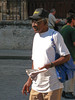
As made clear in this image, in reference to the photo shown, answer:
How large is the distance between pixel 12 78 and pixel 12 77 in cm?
16

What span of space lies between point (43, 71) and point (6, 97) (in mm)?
3400

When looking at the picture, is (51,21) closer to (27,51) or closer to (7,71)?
(27,51)

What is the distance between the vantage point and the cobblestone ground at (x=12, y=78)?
24.5 feet

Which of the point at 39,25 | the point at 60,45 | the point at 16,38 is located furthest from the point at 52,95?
the point at 16,38

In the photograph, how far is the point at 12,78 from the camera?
31.2 ft

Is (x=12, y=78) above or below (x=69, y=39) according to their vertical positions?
below

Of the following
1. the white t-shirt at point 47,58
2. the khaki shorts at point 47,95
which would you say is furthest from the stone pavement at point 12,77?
the white t-shirt at point 47,58

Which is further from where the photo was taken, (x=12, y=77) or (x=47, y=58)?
(x=12, y=77)

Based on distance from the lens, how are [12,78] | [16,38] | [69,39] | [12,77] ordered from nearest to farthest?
1. [69,39]
2. [12,78]
3. [12,77]
4. [16,38]

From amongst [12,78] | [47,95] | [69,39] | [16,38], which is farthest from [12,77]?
[16,38]

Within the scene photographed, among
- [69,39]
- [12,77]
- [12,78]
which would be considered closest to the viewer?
[69,39]

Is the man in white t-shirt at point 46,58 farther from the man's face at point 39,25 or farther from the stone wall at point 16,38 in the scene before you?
the stone wall at point 16,38

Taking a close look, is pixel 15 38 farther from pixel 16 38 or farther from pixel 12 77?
pixel 12 77

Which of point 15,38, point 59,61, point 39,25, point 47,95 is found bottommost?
point 15,38
